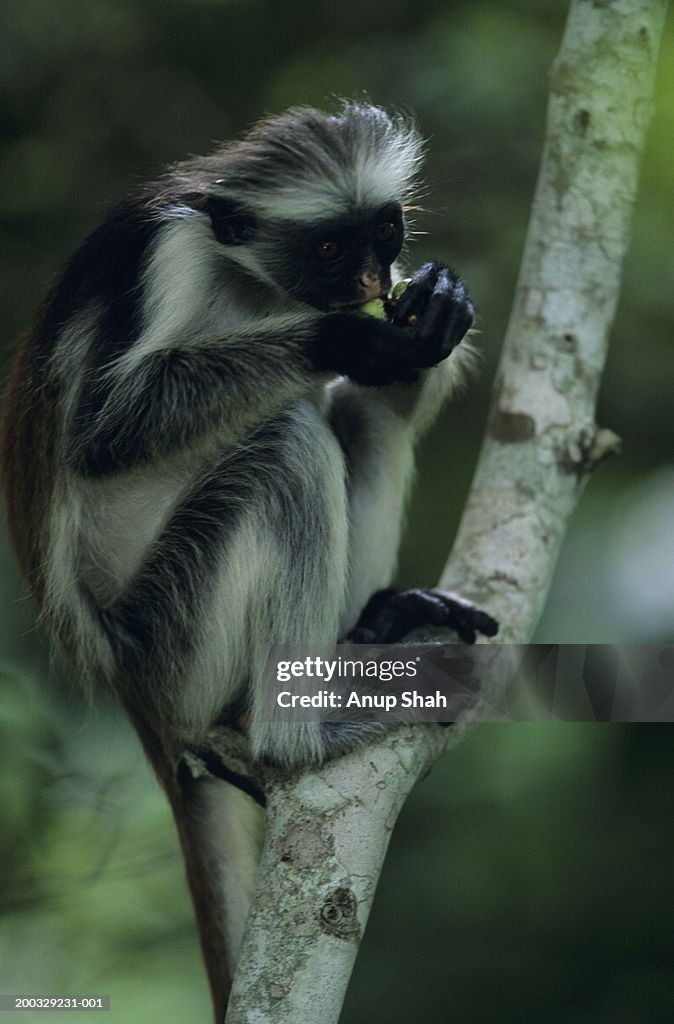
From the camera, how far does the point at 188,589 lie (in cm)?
232

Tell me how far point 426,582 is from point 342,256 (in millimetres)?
1590

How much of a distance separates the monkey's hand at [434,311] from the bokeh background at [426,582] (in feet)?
2.51

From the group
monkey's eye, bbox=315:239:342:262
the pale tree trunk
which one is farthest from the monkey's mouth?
the pale tree trunk

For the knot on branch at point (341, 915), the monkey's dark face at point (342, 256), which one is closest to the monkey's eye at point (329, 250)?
the monkey's dark face at point (342, 256)

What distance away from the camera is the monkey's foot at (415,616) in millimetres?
2441

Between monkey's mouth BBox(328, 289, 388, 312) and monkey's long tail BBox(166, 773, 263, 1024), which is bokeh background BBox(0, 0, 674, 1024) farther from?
monkey's mouth BBox(328, 289, 388, 312)

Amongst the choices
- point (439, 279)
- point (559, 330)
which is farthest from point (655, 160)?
point (439, 279)

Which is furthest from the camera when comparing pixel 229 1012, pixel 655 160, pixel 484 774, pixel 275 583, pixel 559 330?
pixel 484 774

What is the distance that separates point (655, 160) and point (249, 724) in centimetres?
196

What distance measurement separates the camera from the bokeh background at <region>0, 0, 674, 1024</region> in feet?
8.91

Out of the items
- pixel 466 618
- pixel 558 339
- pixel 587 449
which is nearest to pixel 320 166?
pixel 558 339

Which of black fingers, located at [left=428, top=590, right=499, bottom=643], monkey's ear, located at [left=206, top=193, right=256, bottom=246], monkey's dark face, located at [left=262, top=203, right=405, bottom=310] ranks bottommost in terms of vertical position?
black fingers, located at [left=428, top=590, right=499, bottom=643]

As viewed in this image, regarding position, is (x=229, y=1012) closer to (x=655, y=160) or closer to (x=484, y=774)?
(x=484, y=774)

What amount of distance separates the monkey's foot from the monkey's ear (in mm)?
940
